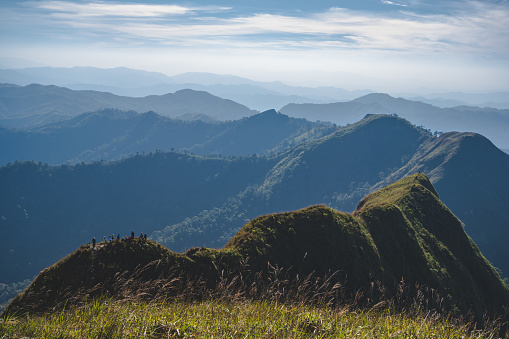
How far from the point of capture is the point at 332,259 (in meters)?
31.0

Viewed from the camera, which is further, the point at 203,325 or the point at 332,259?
the point at 332,259

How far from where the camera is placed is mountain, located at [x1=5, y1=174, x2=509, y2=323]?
54.0ft

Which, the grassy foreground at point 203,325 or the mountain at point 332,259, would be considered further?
the mountain at point 332,259

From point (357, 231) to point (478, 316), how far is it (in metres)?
18.2

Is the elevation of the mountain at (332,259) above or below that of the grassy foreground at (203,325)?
below

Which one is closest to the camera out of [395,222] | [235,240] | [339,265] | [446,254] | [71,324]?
[71,324]

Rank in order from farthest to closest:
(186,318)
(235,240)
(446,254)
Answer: (446,254) < (235,240) < (186,318)

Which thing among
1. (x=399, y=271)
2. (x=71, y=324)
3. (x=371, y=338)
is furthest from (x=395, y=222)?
(x=71, y=324)

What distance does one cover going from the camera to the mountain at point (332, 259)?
16.5 m

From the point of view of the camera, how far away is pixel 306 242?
31.4 meters

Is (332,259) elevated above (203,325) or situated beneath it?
situated beneath

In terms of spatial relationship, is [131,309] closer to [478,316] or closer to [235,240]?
[235,240]

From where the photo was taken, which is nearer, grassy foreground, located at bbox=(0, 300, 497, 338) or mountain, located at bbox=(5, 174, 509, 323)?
grassy foreground, located at bbox=(0, 300, 497, 338)

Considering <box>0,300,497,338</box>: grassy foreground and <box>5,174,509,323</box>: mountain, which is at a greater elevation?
<box>0,300,497,338</box>: grassy foreground
